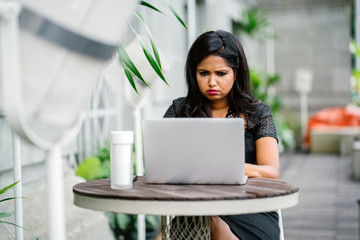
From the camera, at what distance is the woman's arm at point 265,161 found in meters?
1.89

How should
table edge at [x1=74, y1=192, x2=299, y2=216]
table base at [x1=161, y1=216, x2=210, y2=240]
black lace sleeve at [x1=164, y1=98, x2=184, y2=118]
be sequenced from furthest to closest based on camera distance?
black lace sleeve at [x1=164, y1=98, x2=184, y2=118] → table base at [x1=161, y1=216, x2=210, y2=240] → table edge at [x1=74, y1=192, x2=299, y2=216]

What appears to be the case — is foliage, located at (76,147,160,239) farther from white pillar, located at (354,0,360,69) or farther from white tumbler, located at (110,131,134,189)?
white pillar, located at (354,0,360,69)

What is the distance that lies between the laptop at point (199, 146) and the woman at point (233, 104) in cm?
28

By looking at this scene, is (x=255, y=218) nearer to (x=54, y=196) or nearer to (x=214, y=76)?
(x=214, y=76)

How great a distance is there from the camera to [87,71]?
1103 millimetres

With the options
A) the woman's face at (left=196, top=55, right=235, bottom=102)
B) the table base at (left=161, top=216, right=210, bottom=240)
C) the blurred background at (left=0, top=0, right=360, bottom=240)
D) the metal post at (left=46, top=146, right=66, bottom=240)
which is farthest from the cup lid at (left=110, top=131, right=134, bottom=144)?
the woman's face at (left=196, top=55, right=235, bottom=102)

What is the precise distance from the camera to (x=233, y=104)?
7.13ft

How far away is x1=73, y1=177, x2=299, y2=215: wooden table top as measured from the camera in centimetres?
144

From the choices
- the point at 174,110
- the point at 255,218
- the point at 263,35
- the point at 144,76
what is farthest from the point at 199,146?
the point at 263,35

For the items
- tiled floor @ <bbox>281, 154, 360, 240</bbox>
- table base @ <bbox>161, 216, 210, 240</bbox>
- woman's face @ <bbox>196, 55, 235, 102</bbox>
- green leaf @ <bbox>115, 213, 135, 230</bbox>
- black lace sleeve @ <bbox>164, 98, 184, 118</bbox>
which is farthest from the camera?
tiled floor @ <bbox>281, 154, 360, 240</bbox>

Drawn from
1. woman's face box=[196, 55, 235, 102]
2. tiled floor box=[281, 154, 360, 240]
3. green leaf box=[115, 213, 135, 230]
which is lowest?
tiled floor box=[281, 154, 360, 240]

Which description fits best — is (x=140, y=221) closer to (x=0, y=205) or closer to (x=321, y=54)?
(x=0, y=205)

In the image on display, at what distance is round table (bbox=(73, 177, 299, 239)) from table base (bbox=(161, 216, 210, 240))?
1 cm

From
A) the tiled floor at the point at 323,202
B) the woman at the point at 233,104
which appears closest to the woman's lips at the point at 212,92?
the woman at the point at 233,104
